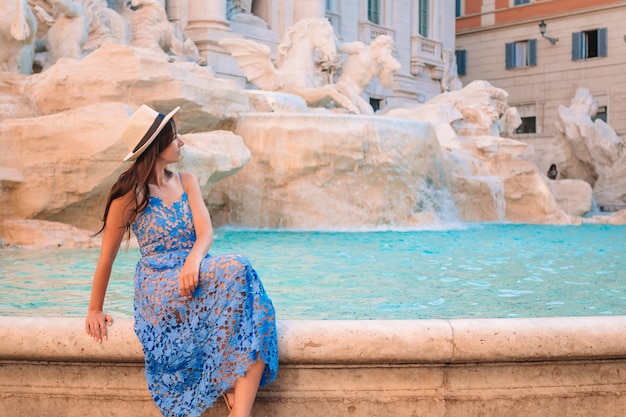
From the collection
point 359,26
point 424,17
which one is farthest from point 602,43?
point 359,26

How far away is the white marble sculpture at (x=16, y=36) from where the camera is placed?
27.7ft

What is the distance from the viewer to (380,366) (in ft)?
7.89

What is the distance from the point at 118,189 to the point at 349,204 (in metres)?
7.47

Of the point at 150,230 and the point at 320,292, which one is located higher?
the point at 150,230

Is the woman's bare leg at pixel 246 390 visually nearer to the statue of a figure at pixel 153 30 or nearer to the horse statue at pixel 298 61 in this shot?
the statue of a figure at pixel 153 30

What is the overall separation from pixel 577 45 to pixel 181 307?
2771cm

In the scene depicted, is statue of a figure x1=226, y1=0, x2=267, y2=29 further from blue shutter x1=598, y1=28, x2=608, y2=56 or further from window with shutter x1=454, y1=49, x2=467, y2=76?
window with shutter x1=454, y1=49, x2=467, y2=76

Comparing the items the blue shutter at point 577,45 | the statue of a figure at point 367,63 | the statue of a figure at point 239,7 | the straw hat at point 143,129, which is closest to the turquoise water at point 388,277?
the straw hat at point 143,129

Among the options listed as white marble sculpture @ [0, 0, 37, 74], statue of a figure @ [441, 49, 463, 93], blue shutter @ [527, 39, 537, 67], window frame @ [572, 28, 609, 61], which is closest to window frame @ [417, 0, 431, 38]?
statue of a figure @ [441, 49, 463, 93]

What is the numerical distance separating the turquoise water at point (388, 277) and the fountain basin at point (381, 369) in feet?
4.77

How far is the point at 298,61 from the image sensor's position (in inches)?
529

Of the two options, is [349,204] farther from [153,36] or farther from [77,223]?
[153,36]

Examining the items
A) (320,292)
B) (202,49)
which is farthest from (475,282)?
(202,49)

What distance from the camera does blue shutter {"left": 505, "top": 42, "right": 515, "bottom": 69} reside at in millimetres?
29484
